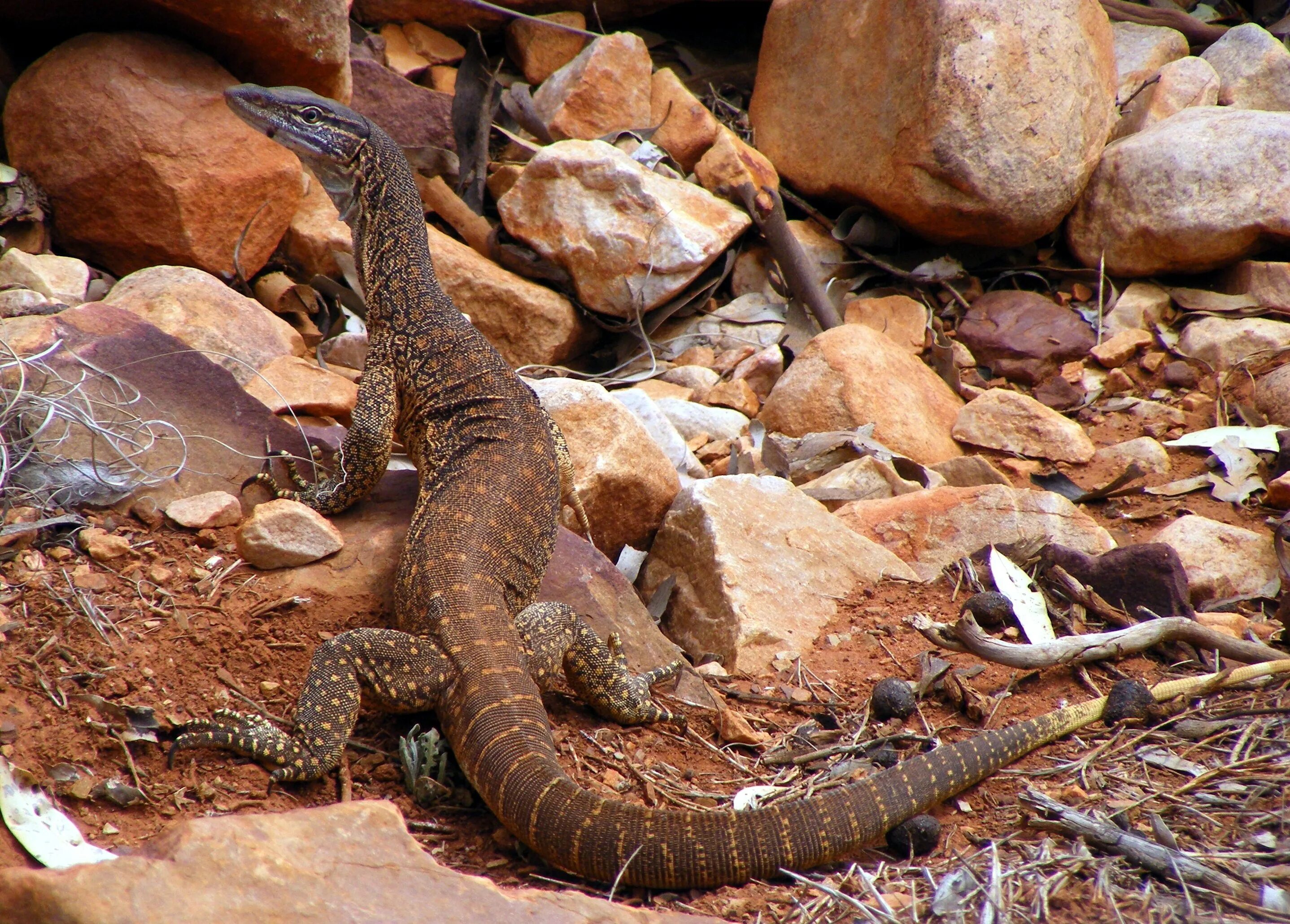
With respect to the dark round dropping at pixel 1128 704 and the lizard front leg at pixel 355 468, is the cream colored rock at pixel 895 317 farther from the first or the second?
the lizard front leg at pixel 355 468

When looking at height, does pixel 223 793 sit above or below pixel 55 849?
below

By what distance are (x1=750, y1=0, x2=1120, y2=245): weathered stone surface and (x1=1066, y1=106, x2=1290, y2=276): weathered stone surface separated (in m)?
0.37

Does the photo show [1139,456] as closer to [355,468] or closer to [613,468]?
[613,468]

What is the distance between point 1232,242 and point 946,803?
7040 millimetres

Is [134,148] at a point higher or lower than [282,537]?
higher

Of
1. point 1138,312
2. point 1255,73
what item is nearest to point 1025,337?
point 1138,312

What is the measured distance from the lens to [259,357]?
635 cm

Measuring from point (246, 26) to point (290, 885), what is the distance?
6303mm

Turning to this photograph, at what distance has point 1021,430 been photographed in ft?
25.1

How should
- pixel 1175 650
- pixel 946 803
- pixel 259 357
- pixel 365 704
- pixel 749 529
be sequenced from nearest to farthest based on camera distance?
pixel 946 803 < pixel 365 704 < pixel 1175 650 < pixel 749 529 < pixel 259 357

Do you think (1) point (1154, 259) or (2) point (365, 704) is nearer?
(2) point (365, 704)

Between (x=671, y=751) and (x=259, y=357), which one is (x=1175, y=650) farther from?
(x=259, y=357)

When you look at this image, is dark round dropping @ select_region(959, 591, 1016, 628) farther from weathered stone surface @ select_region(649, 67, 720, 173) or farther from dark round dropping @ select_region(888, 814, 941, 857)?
weathered stone surface @ select_region(649, 67, 720, 173)

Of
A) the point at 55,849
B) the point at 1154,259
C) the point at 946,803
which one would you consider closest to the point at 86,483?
the point at 55,849
